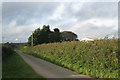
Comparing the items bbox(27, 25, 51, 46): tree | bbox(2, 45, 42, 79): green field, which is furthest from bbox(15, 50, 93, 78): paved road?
bbox(27, 25, 51, 46): tree

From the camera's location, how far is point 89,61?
30.2 ft

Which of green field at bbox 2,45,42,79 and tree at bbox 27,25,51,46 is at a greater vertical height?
tree at bbox 27,25,51,46

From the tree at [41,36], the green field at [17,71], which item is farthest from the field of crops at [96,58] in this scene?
the tree at [41,36]

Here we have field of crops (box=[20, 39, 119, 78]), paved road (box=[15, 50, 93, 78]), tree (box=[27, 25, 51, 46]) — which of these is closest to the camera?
paved road (box=[15, 50, 93, 78])

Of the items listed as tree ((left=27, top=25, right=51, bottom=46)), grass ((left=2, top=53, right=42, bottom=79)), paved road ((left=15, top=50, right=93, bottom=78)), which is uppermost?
tree ((left=27, top=25, right=51, bottom=46))

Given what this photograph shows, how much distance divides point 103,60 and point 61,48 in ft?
20.2

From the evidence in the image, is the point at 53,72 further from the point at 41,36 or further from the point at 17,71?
the point at 41,36

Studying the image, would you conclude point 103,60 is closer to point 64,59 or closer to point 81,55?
point 81,55

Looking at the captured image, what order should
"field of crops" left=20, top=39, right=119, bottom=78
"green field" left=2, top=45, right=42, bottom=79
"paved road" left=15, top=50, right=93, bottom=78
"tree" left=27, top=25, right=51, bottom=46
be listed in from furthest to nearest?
"tree" left=27, top=25, right=51, bottom=46 → "field of crops" left=20, top=39, right=119, bottom=78 → "paved road" left=15, top=50, right=93, bottom=78 → "green field" left=2, top=45, right=42, bottom=79

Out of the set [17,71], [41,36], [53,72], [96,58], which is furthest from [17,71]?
[41,36]

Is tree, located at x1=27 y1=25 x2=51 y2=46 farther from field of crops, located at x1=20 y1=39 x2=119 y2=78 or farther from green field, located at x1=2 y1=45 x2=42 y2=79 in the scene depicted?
green field, located at x1=2 y1=45 x2=42 y2=79

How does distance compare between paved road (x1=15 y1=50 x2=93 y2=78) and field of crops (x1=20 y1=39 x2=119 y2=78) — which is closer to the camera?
paved road (x1=15 y1=50 x2=93 y2=78)

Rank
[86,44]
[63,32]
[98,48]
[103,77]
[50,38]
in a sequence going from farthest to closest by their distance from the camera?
[63,32] < [50,38] < [86,44] < [98,48] < [103,77]

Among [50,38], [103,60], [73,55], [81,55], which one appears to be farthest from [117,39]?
[50,38]
